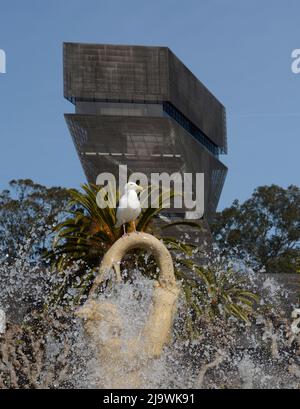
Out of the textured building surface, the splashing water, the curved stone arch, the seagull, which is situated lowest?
the splashing water

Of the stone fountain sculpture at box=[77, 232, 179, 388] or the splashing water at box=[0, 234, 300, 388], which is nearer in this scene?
the stone fountain sculpture at box=[77, 232, 179, 388]

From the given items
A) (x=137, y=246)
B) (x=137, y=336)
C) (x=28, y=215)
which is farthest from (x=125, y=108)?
(x=137, y=336)

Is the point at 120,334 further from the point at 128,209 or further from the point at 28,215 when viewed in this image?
the point at 28,215

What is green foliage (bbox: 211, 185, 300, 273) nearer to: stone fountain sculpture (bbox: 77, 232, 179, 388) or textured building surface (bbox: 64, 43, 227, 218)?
textured building surface (bbox: 64, 43, 227, 218)

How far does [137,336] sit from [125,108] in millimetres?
49994

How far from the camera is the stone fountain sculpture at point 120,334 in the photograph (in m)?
10.7

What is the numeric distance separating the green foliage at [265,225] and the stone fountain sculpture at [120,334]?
5017cm

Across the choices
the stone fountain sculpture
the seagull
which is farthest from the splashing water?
the seagull

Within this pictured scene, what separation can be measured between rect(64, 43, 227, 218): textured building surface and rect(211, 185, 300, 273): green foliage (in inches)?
205

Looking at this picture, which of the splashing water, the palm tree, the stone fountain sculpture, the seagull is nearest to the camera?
the stone fountain sculpture

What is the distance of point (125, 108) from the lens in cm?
6041

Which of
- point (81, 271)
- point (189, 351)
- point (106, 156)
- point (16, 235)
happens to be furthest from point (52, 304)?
point (106, 156)

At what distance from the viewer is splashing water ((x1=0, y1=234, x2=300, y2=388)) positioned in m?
11.4

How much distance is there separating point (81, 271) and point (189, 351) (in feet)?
11.6
